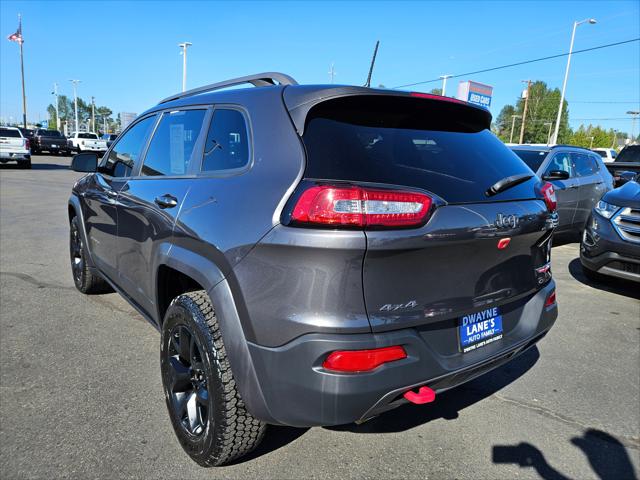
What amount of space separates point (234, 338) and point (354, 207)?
2.52 feet

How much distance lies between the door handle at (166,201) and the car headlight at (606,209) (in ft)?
15.8

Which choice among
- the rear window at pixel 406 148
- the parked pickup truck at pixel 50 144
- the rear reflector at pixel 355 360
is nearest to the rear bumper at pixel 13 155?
the parked pickup truck at pixel 50 144

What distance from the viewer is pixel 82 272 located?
4617 millimetres

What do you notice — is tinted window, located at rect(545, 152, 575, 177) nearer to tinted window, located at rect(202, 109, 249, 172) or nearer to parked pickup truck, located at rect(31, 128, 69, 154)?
tinted window, located at rect(202, 109, 249, 172)

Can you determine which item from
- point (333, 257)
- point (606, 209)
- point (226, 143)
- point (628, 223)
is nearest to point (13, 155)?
point (226, 143)

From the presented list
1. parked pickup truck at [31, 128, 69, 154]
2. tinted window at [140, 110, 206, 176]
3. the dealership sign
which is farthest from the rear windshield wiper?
parked pickup truck at [31, 128, 69, 154]

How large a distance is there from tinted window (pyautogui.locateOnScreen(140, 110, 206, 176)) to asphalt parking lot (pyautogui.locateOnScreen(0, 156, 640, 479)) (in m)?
1.41

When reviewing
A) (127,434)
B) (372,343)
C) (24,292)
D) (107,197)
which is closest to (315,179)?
(372,343)

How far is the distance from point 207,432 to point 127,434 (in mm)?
615

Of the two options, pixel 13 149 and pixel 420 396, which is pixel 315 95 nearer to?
pixel 420 396

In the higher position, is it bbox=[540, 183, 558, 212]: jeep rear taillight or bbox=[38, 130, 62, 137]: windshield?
bbox=[540, 183, 558, 212]: jeep rear taillight

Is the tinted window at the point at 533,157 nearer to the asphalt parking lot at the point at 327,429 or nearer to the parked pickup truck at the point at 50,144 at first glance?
the asphalt parking lot at the point at 327,429

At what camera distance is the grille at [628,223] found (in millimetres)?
4871

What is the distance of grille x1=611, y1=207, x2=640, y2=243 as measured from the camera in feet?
16.0
